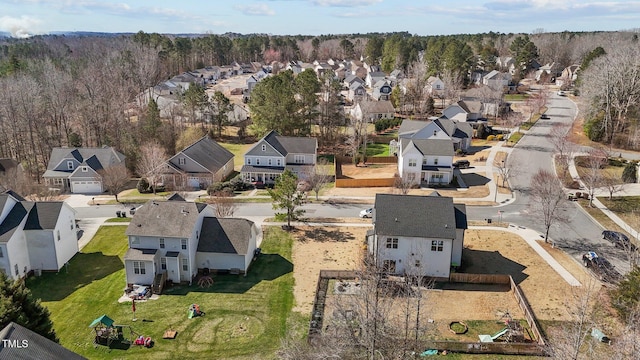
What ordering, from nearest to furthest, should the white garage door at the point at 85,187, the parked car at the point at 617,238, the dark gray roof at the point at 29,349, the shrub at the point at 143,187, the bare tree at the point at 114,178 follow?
the dark gray roof at the point at 29,349
the parked car at the point at 617,238
the bare tree at the point at 114,178
the shrub at the point at 143,187
the white garage door at the point at 85,187

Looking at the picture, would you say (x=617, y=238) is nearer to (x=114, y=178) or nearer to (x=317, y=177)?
(x=317, y=177)

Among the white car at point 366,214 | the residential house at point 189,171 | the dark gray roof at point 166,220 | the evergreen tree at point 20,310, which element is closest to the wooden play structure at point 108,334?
the evergreen tree at point 20,310

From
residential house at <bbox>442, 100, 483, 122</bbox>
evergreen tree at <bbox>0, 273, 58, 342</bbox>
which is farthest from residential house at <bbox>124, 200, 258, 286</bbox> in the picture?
residential house at <bbox>442, 100, 483, 122</bbox>

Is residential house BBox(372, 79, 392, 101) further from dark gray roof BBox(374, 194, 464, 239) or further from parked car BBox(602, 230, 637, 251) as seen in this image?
dark gray roof BBox(374, 194, 464, 239)

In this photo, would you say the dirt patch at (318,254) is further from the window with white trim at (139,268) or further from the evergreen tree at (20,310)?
the evergreen tree at (20,310)

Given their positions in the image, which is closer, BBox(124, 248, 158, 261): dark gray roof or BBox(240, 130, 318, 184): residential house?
BBox(124, 248, 158, 261): dark gray roof

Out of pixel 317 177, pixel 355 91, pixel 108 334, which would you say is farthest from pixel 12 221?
pixel 355 91

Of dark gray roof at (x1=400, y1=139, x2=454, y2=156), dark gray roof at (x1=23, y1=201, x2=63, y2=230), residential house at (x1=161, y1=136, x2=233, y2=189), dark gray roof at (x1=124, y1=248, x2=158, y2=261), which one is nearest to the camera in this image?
dark gray roof at (x1=124, y1=248, x2=158, y2=261)
